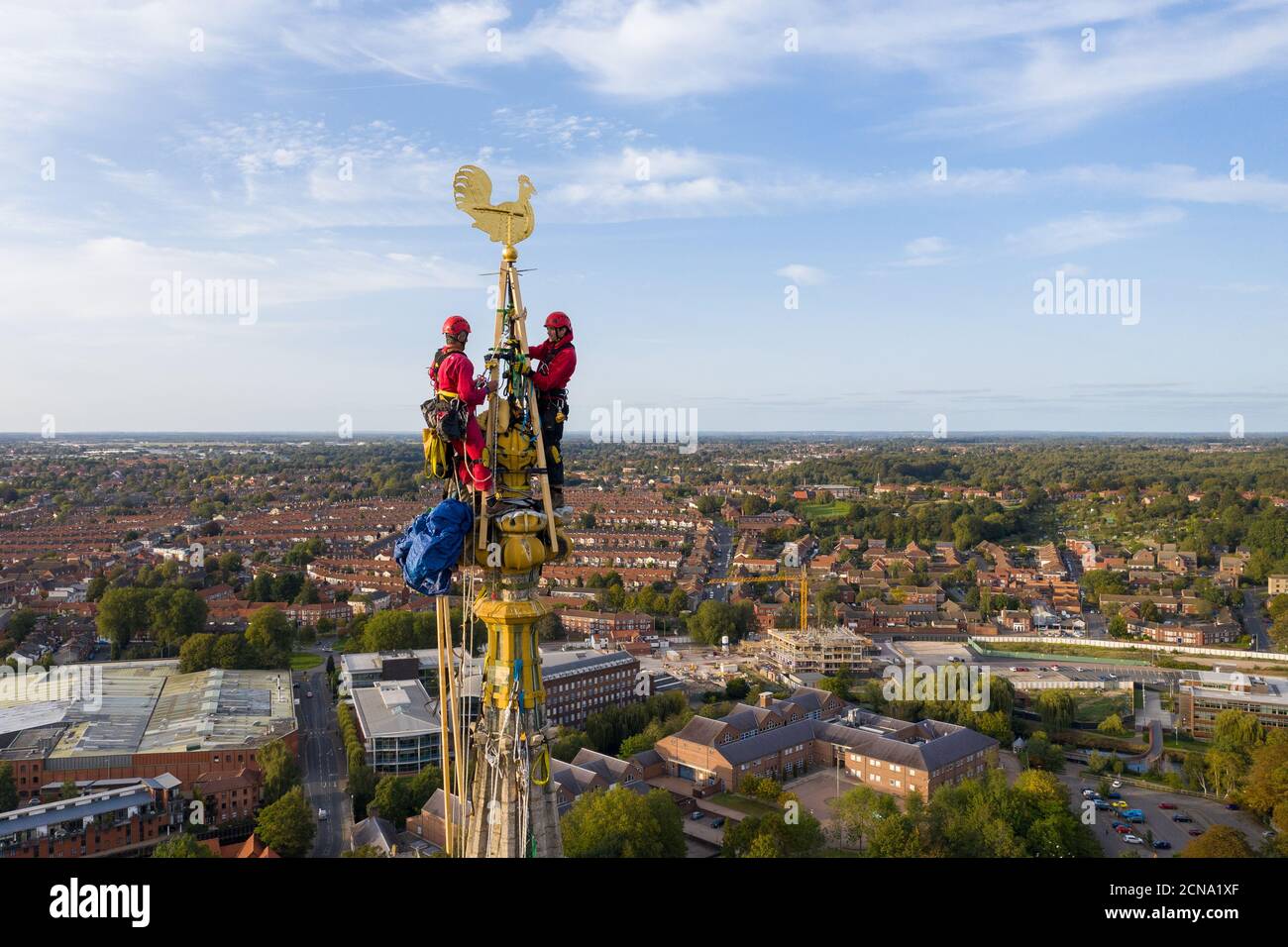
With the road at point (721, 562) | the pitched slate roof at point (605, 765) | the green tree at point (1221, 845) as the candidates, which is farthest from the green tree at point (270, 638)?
the green tree at point (1221, 845)

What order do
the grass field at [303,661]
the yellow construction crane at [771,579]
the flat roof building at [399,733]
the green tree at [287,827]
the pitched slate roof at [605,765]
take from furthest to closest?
1. the yellow construction crane at [771,579]
2. the grass field at [303,661]
3. the flat roof building at [399,733]
4. the pitched slate roof at [605,765]
5. the green tree at [287,827]

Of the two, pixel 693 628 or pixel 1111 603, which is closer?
pixel 693 628

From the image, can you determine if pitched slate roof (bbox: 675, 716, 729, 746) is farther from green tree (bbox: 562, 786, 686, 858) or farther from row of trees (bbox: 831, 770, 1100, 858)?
green tree (bbox: 562, 786, 686, 858)

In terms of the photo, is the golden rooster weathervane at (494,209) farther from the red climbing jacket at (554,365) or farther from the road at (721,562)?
the road at (721,562)

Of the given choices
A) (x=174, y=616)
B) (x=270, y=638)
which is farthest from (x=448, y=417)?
(x=174, y=616)

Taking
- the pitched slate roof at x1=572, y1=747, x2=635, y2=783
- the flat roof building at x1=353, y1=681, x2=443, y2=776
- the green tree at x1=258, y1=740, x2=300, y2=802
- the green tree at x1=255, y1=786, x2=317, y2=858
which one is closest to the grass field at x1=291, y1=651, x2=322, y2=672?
the flat roof building at x1=353, y1=681, x2=443, y2=776
